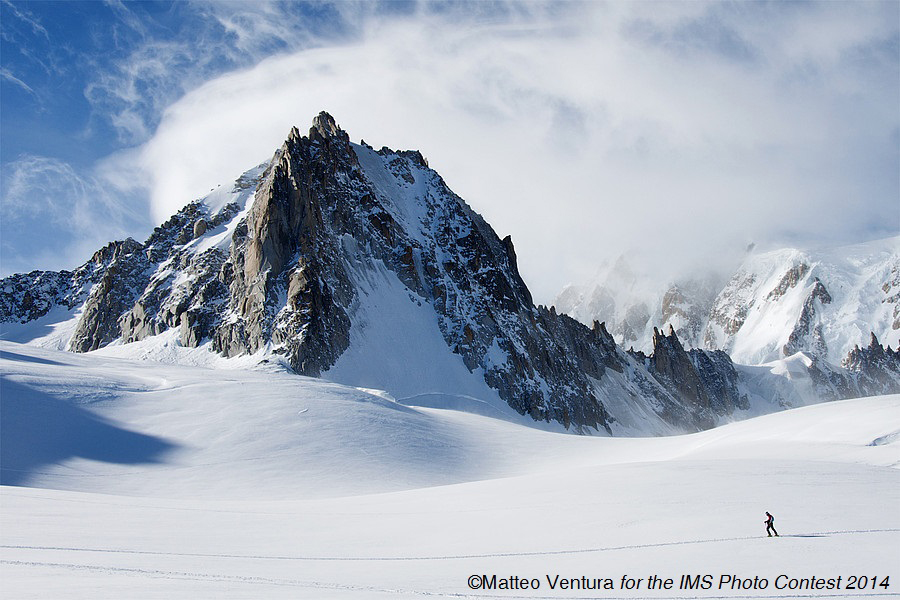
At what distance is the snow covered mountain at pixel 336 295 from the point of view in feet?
306

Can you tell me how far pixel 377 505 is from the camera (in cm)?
2427

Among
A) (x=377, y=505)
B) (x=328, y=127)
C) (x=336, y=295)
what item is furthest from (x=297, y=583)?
(x=328, y=127)

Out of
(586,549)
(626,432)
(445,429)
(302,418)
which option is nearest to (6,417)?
(302,418)

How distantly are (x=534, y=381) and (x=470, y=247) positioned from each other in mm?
31358

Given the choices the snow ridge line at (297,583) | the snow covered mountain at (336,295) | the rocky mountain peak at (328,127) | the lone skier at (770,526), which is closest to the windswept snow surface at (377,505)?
the snow ridge line at (297,583)

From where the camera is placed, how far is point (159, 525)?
19.1 metres

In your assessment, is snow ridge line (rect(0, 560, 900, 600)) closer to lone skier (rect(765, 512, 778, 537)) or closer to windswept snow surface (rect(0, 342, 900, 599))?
windswept snow surface (rect(0, 342, 900, 599))

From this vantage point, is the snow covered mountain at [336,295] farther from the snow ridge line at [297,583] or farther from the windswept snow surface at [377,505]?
the snow ridge line at [297,583]

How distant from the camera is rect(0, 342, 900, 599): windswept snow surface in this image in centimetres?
1366

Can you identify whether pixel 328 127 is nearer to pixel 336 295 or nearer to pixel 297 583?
pixel 336 295

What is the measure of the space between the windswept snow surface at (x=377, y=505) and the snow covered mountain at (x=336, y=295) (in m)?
41.9

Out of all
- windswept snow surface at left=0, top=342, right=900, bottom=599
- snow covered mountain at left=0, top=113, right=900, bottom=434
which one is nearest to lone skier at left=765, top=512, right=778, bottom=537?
windswept snow surface at left=0, top=342, right=900, bottom=599

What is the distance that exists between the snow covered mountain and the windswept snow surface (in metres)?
41.9

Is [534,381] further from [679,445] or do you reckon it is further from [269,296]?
[679,445]
